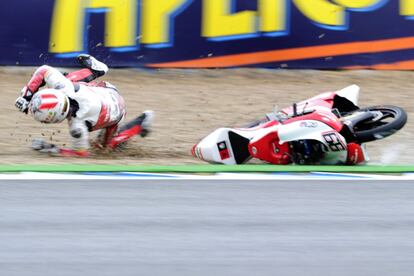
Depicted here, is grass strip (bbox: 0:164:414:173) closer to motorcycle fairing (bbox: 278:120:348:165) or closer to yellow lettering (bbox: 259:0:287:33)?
motorcycle fairing (bbox: 278:120:348:165)

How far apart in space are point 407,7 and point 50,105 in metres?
6.35

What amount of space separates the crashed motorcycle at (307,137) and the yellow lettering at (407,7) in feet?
15.3

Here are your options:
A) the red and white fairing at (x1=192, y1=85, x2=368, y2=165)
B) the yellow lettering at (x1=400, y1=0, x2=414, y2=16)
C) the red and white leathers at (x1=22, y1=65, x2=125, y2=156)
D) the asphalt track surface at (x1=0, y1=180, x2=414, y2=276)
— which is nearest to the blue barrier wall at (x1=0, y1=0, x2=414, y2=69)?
the yellow lettering at (x1=400, y1=0, x2=414, y2=16)

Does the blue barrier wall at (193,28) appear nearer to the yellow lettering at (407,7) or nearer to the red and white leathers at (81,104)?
the yellow lettering at (407,7)

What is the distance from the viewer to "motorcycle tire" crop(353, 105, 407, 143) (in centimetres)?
914

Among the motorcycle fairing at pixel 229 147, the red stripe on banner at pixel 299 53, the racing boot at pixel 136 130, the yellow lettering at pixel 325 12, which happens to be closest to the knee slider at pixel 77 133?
the racing boot at pixel 136 130

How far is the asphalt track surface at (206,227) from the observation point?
5.57 metres

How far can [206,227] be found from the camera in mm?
6391

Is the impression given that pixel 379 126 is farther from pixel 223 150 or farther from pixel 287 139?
pixel 223 150

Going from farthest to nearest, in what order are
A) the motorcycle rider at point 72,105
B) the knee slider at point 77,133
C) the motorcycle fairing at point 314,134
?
the knee slider at point 77,133 < the motorcycle rider at point 72,105 < the motorcycle fairing at point 314,134

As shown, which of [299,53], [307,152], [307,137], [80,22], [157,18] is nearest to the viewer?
[307,137]

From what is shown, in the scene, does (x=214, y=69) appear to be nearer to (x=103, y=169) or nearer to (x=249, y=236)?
(x=103, y=169)

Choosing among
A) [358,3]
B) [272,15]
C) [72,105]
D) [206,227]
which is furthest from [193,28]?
[206,227]

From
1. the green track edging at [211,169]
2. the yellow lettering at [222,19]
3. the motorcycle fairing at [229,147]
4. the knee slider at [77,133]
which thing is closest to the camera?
the green track edging at [211,169]
